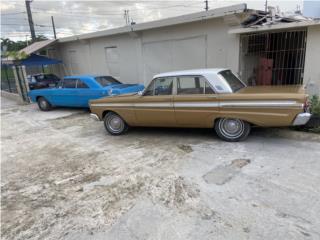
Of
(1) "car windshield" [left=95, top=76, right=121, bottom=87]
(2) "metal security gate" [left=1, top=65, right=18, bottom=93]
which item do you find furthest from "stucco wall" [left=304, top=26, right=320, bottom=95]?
(2) "metal security gate" [left=1, top=65, right=18, bottom=93]

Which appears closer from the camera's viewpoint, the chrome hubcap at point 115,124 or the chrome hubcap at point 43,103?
the chrome hubcap at point 115,124

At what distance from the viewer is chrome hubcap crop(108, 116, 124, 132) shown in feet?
22.5

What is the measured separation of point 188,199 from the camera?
3604mm

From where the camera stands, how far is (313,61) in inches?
270

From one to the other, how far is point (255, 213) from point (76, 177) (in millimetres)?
2969

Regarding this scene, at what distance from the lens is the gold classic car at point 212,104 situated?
16.1ft

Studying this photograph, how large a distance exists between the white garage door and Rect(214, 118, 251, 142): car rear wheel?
414cm

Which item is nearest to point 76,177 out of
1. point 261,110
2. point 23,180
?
point 23,180

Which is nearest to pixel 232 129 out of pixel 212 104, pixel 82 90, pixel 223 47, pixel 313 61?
pixel 212 104

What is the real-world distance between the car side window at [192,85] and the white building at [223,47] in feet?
9.21

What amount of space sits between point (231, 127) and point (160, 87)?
1.80m

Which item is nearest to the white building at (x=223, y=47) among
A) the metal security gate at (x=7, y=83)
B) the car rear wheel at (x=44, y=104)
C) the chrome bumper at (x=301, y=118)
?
the chrome bumper at (x=301, y=118)

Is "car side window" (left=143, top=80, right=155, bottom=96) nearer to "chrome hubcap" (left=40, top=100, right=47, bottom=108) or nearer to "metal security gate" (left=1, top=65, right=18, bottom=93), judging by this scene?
"chrome hubcap" (left=40, top=100, right=47, bottom=108)

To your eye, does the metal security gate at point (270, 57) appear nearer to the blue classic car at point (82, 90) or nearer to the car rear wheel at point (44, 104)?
the blue classic car at point (82, 90)
